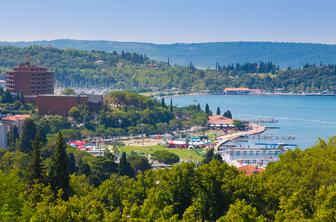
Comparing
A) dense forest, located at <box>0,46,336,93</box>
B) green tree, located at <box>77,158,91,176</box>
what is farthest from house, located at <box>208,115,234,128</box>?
dense forest, located at <box>0,46,336,93</box>

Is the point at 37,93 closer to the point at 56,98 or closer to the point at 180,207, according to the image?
the point at 56,98

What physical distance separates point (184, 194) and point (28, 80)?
4683 centimetres

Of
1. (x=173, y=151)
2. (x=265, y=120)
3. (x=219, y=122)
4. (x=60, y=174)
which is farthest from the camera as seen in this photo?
(x=265, y=120)

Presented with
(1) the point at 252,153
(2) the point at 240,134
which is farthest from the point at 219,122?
(1) the point at 252,153

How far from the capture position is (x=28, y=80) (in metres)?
63.9

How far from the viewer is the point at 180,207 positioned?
62.3 feet

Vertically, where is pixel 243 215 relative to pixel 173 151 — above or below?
above

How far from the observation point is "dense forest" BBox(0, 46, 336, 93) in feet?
427

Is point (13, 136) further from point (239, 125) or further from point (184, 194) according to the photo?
point (239, 125)

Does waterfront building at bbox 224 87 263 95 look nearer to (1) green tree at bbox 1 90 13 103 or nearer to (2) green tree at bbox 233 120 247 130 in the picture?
(2) green tree at bbox 233 120 247 130

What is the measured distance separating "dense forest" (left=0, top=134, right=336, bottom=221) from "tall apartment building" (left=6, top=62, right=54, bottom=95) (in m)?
43.4

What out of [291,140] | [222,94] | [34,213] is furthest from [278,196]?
[222,94]

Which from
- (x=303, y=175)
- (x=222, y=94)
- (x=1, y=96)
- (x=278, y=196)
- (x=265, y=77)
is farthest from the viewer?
(x=265, y=77)

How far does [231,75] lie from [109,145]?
9889 centimetres
